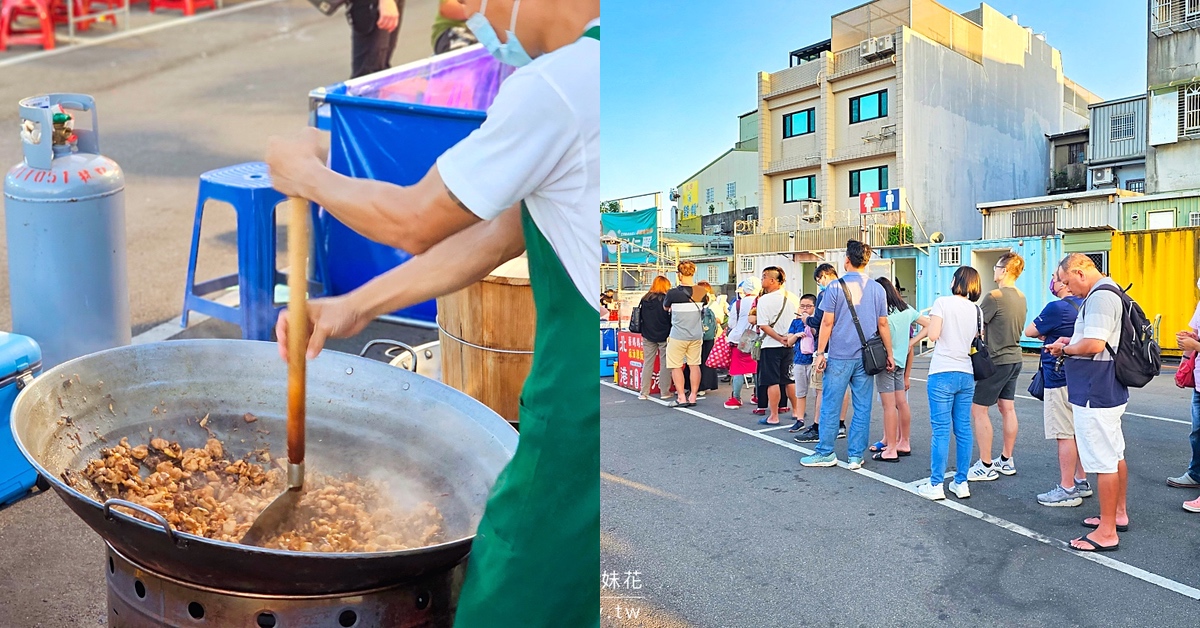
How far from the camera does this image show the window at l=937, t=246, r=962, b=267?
169 cm

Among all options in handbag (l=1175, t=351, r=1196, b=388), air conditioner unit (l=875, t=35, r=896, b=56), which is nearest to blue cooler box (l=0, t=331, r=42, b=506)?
air conditioner unit (l=875, t=35, r=896, b=56)

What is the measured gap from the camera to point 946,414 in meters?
1.75

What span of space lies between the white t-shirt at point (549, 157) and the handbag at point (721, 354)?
1.04 feet

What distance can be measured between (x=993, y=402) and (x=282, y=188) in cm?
141

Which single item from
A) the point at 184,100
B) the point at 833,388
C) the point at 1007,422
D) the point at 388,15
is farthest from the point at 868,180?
the point at 184,100

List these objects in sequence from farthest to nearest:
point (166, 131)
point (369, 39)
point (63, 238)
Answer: point (166, 131), point (369, 39), point (63, 238)

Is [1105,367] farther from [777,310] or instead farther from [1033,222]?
[777,310]

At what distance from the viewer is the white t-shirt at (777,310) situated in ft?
5.95

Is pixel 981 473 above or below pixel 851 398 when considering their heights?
below

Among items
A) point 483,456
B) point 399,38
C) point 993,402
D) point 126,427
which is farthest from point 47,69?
point 993,402

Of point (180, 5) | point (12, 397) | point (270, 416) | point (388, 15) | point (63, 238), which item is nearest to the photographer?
point (270, 416)

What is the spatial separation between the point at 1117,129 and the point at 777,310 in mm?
654

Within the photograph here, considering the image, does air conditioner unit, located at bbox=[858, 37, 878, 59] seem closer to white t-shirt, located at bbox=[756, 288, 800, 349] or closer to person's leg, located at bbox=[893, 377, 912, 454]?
white t-shirt, located at bbox=[756, 288, 800, 349]

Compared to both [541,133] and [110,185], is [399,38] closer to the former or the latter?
[110,185]
